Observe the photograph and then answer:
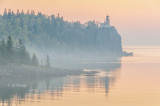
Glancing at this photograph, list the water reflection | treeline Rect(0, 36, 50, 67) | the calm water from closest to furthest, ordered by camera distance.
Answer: the calm water, the water reflection, treeline Rect(0, 36, 50, 67)

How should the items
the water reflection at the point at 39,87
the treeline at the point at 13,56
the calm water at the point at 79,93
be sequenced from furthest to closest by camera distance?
the treeline at the point at 13,56 < the water reflection at the point at 39,87 < the calm water at the point at 79,93

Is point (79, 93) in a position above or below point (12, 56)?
below

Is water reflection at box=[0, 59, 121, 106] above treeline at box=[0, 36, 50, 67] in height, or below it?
below

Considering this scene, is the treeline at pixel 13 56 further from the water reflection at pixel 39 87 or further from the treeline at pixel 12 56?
the water reflection at pixel 39 87

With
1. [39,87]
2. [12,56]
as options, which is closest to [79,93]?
[39,87]

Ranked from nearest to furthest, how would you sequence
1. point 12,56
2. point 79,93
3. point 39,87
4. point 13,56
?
point 79,93
point 39,87
point 12,56
point 13,56

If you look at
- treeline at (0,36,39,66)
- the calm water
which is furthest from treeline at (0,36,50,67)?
the calm water

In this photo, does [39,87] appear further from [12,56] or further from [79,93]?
[12,56]

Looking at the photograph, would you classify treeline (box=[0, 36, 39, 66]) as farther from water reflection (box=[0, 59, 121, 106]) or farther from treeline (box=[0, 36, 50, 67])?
water reflection (box=[0, 59, 121, 106])

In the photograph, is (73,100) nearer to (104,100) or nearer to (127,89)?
(104,100)

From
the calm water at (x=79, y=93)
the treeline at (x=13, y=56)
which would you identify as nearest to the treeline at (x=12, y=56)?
the treeline at (x=13, y=56)

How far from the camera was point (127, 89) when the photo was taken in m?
102

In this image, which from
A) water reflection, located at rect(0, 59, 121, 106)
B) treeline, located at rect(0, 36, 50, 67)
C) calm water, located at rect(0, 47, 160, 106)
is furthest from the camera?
treeline, located at rect(0, 36, 50, 67)

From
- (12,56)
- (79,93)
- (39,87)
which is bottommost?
(79,93)
